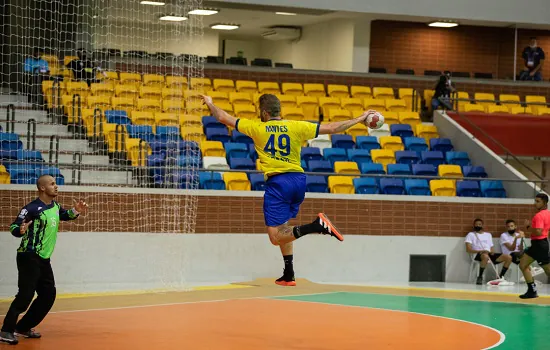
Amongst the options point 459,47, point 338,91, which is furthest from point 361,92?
point 459,47

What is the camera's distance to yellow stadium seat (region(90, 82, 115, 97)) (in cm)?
2292

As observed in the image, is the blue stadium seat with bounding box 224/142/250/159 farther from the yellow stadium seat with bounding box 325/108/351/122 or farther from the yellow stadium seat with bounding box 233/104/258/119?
the yellow stadium seat with bounding box 325/108/351/122

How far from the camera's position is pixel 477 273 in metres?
23.0

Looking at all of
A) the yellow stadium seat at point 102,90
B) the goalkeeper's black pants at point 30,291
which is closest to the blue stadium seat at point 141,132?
the yellow stadium seat at point 102,90

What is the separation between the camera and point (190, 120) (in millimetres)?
22781

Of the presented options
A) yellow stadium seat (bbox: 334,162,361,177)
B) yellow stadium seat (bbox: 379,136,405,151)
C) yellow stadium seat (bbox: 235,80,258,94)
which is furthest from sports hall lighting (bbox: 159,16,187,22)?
yellow stadium seat (bbox: 379,136,405,151)

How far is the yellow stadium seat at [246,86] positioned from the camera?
90.9 ft

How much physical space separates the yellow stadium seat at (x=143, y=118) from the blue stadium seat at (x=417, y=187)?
643 cm

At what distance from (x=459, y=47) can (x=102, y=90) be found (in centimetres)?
1723

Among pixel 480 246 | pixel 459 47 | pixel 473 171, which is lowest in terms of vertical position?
pixel 480 246

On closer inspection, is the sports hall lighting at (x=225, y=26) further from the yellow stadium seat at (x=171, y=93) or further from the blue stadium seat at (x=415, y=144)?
the yellow stadium seat at (x=171, y=93)

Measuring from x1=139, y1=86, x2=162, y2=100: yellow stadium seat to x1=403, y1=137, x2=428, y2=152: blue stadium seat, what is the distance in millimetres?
6813

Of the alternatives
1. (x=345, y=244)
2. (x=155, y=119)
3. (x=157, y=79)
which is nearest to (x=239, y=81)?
(x=157, y=79)

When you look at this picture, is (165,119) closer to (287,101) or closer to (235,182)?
(235,182)
